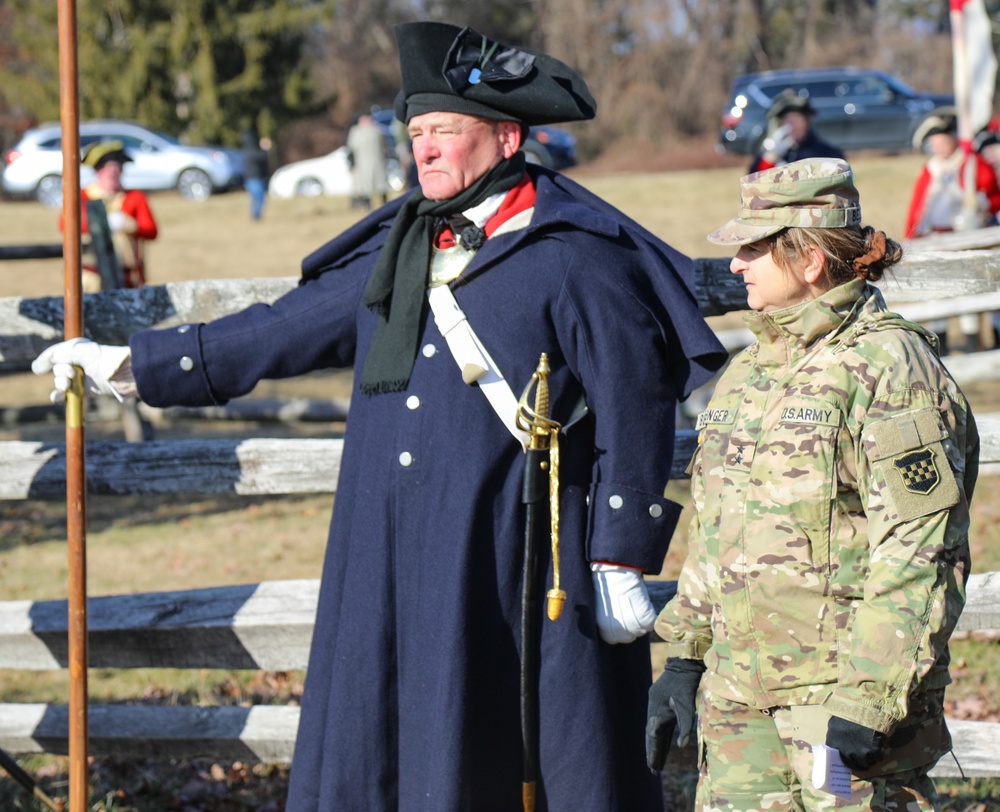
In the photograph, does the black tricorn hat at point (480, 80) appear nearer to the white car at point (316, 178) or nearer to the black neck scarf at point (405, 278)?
the black neck scarf at point (405, 278)

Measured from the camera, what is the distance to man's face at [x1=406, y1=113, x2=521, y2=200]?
311 cm

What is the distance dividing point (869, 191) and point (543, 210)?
59.1 ft

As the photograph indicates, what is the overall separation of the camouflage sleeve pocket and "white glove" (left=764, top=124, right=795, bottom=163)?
317 inches

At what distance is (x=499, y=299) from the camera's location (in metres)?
3.10

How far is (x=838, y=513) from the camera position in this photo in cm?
244

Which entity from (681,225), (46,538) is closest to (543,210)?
(46,538)

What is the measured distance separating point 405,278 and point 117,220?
7542 mm

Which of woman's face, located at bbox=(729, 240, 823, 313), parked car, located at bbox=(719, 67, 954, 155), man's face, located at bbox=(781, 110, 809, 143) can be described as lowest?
woman's face, located at bbox=(729, 240, 823, 313)

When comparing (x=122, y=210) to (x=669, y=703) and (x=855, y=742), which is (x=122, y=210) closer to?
(x=669, y=703)

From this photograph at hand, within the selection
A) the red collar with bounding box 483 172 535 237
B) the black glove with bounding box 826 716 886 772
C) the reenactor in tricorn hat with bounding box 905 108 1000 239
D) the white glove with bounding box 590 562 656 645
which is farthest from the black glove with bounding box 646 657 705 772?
the reenactor in tricorn hat with bounding box 905 108 1000 239

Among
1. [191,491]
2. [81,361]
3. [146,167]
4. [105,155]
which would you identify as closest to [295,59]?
[146,167]

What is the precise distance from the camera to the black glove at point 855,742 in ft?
7.48

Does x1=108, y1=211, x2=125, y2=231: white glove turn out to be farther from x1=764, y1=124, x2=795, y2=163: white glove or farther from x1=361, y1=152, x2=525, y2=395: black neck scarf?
x1=361, y1=152, x2=525, y2=395: black neck scarf

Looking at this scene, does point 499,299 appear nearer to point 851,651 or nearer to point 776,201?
point 776,201
